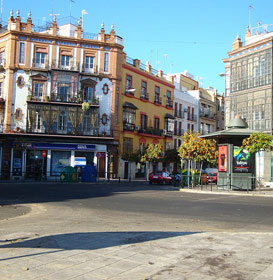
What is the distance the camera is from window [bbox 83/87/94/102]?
42.0 metres

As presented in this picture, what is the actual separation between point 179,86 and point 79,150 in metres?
28.1

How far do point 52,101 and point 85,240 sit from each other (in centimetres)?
3426

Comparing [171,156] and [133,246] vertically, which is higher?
[171,156]

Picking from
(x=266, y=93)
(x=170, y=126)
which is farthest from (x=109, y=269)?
(x=170, y=126)

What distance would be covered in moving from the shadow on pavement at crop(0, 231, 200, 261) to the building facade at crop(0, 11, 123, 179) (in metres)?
30.2

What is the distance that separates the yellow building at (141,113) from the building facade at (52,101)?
2829 millimetres

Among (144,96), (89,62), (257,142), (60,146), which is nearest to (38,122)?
(60,146)

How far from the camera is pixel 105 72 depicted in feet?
141

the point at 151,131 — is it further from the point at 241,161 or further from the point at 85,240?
the point at 85,240

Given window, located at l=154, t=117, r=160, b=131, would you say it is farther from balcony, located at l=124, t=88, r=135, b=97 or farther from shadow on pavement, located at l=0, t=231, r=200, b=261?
shadow on pavement, located at l=0, t=231, r=200, b=261

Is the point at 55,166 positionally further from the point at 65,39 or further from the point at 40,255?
the point at 40,255

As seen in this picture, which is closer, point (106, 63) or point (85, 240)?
point (85, 240)

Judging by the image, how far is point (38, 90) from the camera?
132ft

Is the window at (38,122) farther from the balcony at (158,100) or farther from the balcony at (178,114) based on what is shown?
the balcony at (178,114)
